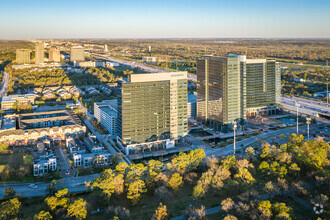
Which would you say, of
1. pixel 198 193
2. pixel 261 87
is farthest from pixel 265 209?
pixel 261 87

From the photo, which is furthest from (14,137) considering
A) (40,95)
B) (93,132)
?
(40,95)

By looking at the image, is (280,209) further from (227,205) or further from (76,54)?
(76,54)

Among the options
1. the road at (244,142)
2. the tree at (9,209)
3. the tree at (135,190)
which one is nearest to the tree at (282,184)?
the road at (244,142)

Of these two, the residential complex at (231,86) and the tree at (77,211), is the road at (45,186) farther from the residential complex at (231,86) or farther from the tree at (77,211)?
the residential complex at (231,86)

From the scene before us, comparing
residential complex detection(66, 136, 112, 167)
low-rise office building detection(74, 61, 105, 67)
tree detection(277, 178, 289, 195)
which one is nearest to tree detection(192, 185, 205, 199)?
tree detection(277, 178, 289, 195)

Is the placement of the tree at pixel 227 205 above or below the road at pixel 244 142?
below

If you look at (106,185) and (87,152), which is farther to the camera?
(87,152)

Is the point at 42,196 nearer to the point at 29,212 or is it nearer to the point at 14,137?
the point at 29,212
